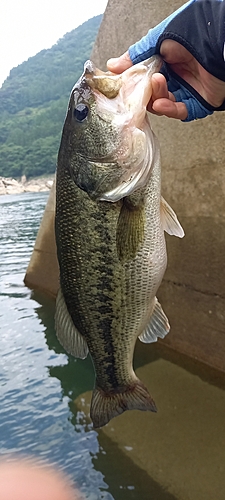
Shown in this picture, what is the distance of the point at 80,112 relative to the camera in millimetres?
2217

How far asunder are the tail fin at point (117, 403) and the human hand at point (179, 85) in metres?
1.49

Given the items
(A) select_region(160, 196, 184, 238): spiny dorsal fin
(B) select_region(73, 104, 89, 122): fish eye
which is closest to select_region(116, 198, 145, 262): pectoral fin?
(A) select_region(160, 196, 184, 238): spiny dorsal fin

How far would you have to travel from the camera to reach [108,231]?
7.36 feet

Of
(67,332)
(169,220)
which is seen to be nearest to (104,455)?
(67,332)

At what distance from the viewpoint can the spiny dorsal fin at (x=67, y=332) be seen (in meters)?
2.51

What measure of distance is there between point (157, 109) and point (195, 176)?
2.58 metres

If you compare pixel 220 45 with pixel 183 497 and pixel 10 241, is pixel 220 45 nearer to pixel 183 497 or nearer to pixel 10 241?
pixel 183 497

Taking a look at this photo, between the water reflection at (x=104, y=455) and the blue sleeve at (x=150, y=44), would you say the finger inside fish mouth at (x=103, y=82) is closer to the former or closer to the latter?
the blue sleeve at (x=150, y=44)

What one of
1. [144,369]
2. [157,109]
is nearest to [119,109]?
[157,109]

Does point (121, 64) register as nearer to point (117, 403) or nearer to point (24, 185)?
point (117, 403)

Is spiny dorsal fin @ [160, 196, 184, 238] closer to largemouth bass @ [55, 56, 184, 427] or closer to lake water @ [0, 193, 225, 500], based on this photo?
largemouth bass @ [55, 56, 184, 427]

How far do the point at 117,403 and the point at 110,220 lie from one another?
41.4 inches

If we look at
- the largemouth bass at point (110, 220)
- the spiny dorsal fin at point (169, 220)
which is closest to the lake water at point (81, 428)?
the largemouth bass at point (110, 220)

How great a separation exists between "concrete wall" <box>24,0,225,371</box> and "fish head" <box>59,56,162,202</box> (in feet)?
7.98
